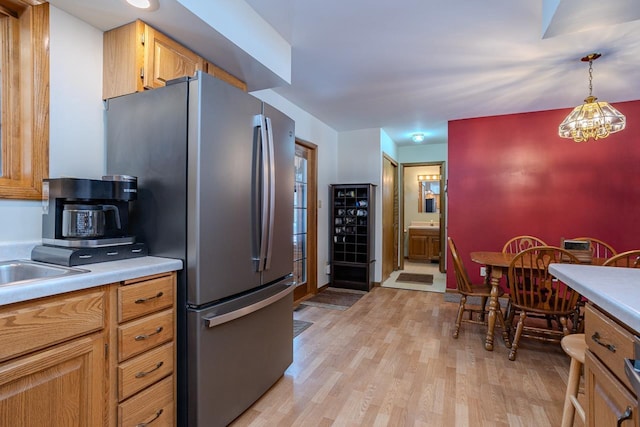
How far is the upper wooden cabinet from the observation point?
1688mm

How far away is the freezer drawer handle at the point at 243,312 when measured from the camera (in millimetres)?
1472

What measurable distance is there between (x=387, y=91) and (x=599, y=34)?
5.63 ft

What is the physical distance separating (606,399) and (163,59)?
8.08ft

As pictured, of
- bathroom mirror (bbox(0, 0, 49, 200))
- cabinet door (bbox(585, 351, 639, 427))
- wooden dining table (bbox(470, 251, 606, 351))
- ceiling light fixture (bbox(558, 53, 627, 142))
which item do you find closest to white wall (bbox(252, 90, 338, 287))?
wooden dining table (bbox(470, 251, 606, 351))

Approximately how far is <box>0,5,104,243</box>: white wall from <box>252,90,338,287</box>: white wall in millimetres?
2348

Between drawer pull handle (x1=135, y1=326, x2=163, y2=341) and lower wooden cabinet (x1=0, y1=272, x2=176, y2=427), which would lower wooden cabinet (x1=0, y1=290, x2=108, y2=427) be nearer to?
lower wooden cabinet (x1=0, y1=272, x2=176, y2=427)

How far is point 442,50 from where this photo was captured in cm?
250

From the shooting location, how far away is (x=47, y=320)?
103 centimetres

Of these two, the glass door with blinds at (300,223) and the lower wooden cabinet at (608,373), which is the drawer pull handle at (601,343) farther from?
the glass door with blinds at (300,223)

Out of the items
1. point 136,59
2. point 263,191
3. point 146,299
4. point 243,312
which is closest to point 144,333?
point 146,299

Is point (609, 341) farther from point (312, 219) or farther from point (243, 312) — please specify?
point (312, 219)

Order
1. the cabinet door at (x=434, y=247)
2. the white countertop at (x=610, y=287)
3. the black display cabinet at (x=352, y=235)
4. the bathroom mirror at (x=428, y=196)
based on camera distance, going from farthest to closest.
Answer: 1. the bathroom mirror at (x=428, y=196)
2. the cabinet door at (x=434, y=247)
3. the black display cabinet at (x=352, y=235)
4. the white countertop at (x=610, y=287)

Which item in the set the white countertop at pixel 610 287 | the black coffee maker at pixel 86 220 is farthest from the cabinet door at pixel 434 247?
the black coffee maker at pixel 86 220

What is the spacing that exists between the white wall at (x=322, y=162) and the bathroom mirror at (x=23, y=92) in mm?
2586
